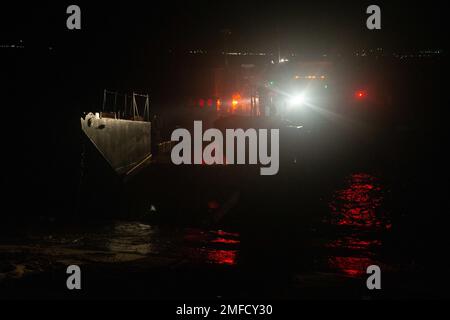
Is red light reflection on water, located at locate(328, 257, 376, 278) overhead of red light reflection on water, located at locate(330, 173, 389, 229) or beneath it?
beneath

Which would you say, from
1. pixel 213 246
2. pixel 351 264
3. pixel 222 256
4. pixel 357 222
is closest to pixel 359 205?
pixel 357 222

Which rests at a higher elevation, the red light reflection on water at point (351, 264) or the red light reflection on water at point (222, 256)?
the red light reflection on water at point (222, 256)

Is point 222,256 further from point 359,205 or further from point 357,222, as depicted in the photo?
point 359,205

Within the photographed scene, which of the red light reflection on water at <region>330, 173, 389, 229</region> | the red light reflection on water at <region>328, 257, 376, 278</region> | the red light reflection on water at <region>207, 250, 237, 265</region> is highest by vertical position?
the red light reflection on water at <region>330, 173, 389, 229</region>

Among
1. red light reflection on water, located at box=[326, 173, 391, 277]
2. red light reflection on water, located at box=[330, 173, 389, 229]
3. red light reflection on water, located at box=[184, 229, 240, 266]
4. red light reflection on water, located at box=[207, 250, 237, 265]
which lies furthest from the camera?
red light reflection on water, located at box=[330, 173, 389, 229]

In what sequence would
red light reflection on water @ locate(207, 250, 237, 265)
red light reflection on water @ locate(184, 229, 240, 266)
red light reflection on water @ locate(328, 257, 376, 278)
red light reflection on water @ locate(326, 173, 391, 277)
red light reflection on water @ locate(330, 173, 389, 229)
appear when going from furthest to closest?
red light reflection on water @ locate(330, 173, 389, 229) → red light reflection on water @ locate(326, 173, 391, 277) → red light reflection on water @ locate(184, 229, 240, 266) → red light reflection on water @ locate(207, 250, 237, 265) → red light reflection on water @ locate(328, 257, 376, 278)

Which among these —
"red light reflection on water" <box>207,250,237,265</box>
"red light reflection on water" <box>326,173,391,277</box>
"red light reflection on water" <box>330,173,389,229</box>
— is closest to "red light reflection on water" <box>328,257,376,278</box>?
"red light reflection on water" <box>326,173,391,277</box>

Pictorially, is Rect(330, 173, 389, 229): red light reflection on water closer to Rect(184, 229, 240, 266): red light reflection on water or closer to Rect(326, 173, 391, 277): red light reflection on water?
Rect(326, 173, 391, 277): red light reflection on water

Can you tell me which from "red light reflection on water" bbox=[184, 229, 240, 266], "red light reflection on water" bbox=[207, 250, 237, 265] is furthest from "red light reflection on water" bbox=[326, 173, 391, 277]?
"red light reflection on water" bbox=[184, 229, 240, 266]

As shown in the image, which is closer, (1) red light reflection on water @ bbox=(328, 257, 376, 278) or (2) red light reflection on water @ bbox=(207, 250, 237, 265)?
(1) red light reflection on water @ bbox=(328, 257, 376, 278)

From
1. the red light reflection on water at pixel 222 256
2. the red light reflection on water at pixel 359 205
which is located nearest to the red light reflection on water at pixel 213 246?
the red light reflection on water at pixel 222 256

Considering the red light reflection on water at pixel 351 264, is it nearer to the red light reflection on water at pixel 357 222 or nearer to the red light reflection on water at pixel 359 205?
the red light reflection on water at pixel 357 222

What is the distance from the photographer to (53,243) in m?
9.20

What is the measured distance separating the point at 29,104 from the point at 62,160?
79.3 inches
